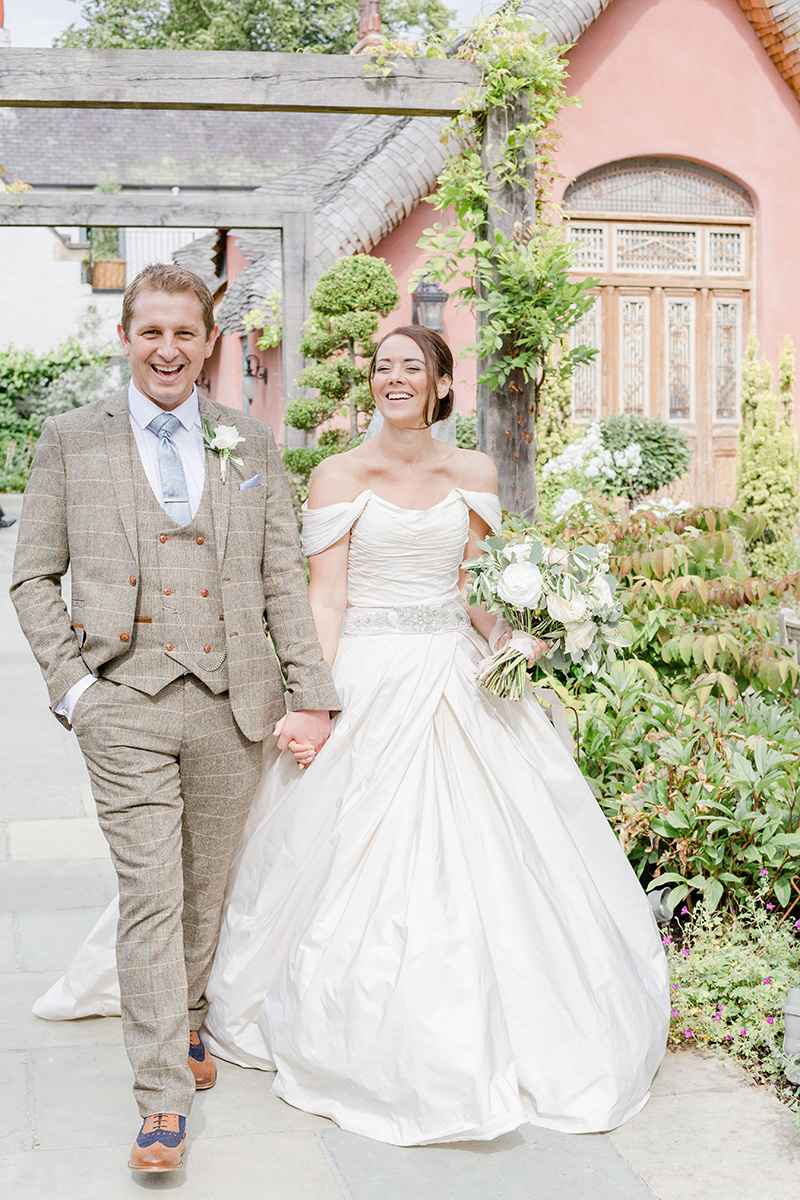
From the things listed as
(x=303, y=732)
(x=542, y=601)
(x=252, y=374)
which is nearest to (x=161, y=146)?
(x=252, y=374)

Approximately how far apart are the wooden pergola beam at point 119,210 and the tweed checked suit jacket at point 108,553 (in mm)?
8537

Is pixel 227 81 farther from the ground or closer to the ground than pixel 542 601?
farther from the ground

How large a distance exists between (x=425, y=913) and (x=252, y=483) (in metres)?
1.10

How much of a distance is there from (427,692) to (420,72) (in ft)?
13.3

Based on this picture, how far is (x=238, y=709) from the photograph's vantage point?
301 centimetres

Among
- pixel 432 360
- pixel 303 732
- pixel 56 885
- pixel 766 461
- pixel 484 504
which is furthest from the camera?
pixel 766 461

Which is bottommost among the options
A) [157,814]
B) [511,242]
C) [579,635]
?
[157,814]

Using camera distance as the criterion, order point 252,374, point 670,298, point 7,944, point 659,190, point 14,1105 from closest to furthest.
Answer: point 14,1105, point 7,944, point 659,190, point 670,298, point 252,374

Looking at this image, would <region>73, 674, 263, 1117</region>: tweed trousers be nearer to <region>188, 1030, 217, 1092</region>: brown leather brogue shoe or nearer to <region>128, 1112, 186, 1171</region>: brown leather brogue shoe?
<region>128, 1112, 186, 1171</region>: brown leather brogue shoe

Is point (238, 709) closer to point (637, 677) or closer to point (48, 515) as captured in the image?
point (48, 515)

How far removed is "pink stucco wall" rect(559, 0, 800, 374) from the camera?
1234 centimetres

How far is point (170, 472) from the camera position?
9.84ft

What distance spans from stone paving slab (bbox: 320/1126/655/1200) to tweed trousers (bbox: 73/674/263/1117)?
1.31 feet

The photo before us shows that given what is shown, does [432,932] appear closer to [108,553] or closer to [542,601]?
[542,601]
